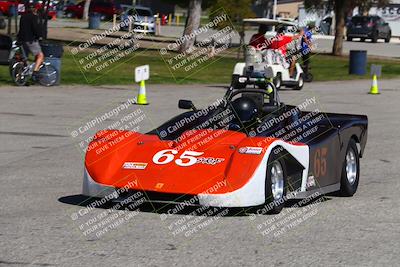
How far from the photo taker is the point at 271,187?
9781mm

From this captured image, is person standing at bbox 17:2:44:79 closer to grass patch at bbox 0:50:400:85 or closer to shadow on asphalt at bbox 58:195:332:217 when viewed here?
grass patch at bbox 0:50:400:85

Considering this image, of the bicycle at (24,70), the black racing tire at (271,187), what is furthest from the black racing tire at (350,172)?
the bicycle at (24,70)

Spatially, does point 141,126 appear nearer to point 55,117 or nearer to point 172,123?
point 55,117

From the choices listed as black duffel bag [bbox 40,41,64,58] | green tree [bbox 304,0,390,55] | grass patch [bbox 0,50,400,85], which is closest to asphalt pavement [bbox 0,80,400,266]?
black duffel bag [bbox 40,41,64,58]

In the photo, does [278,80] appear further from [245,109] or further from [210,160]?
[210,160]

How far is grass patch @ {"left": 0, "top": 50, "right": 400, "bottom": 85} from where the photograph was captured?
99.8ft

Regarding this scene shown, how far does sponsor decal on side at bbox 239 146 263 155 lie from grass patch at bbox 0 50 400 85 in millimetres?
17976

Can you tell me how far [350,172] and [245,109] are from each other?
143 cm

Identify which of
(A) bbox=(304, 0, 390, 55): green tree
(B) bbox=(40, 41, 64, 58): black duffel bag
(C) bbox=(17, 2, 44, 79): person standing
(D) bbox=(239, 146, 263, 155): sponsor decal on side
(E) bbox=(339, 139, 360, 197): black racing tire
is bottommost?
(A) bbox=(304, 0, 390, 55): green tree

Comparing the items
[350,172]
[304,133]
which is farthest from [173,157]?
[350,172]

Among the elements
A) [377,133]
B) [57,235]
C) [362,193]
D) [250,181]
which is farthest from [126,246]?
[377,133]

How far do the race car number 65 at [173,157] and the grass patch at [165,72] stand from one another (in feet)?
57.4

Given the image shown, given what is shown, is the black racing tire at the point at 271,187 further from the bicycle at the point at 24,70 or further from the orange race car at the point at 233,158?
the bicycle at the point at 24,70

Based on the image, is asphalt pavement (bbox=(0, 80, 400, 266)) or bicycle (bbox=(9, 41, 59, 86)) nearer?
asphalt pavement (bbox=(0, 80, 400, 266))
